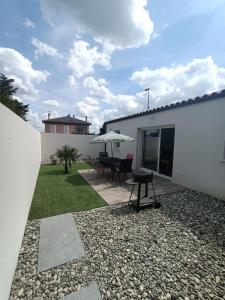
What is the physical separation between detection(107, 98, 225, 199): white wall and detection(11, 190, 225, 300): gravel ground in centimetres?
190

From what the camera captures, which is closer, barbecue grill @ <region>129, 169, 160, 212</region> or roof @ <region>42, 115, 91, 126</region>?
barbecue grill @ <region>129, 169, 160, 212</region>

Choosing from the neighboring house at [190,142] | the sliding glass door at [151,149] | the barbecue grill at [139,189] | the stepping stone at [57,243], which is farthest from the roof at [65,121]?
the stepping stone at [57,243]

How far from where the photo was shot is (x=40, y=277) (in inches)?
94.3

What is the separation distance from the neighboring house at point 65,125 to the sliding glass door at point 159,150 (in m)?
25.6

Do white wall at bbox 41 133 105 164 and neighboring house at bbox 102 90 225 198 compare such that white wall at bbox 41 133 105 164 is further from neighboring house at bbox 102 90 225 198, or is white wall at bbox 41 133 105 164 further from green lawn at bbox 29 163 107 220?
green lawn at bbox 29 163 107 220

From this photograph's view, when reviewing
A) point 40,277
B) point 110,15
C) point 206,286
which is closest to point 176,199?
point 206,286

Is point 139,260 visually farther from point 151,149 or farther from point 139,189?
point 151,149

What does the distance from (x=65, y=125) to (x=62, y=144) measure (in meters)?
19.5

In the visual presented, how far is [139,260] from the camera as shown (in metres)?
2.76

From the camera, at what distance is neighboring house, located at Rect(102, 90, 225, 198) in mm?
5758

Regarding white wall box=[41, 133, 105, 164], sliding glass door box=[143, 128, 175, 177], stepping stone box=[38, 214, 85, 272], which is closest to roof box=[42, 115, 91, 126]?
white wall box=[41, 133, 105, 164]

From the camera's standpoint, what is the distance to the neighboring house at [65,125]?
32.2 metres

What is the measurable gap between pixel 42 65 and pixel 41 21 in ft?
7.14

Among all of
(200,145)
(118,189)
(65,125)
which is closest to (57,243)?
(118,189)
